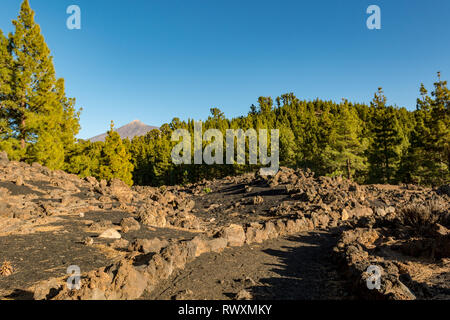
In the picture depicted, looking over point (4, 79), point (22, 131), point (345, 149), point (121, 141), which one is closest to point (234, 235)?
point (22, 131)

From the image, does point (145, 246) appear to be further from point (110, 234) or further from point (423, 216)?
point (423, 216)

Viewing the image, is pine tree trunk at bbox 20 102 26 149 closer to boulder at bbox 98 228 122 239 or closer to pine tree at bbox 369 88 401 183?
boulder at bbox 98 228 122 239

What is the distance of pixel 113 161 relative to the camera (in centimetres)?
3017

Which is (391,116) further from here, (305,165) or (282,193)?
(282,193)

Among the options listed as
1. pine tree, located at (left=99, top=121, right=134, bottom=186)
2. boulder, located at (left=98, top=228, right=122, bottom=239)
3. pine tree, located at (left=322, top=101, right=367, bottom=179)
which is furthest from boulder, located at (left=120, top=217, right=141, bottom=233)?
pine tree, located at (left=322, top=101, right=367, bottom=179)

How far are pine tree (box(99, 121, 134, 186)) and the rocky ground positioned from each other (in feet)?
56.6

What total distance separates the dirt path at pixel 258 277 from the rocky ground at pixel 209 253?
24mm

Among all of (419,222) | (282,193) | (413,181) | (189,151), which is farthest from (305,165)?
(419,222)

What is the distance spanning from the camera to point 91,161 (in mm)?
27922

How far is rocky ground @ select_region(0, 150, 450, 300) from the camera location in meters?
4.31

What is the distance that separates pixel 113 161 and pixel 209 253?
1058 inches

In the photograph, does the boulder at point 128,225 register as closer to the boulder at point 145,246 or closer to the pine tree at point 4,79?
the boulder at point 145,246

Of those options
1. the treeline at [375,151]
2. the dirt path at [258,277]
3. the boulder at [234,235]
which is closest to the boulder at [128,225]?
the boulder at [234,235]
